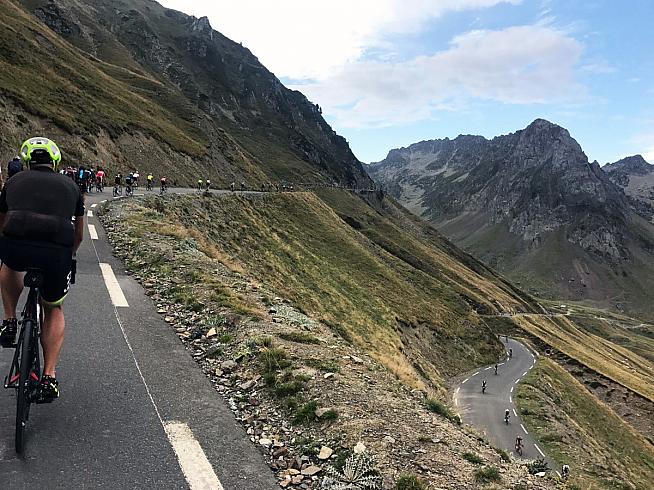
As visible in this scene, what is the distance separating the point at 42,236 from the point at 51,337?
1.38m

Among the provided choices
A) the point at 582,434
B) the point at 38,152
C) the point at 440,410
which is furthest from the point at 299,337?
the point at 582,434

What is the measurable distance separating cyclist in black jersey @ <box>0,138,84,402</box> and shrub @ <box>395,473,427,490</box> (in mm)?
4420

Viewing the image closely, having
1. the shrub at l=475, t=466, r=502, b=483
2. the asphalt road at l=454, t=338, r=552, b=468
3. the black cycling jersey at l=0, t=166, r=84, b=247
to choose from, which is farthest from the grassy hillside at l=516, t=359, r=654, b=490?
the black cycling jersey at l=0, t=166, r=84, b=247

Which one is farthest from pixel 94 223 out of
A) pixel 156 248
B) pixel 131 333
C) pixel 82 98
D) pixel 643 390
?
pixel 643 390

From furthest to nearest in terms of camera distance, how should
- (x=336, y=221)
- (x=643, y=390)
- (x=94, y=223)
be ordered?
(x=643, y=390)
(x=336, y=221)
(x=94, y=223)

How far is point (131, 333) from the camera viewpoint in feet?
34.2

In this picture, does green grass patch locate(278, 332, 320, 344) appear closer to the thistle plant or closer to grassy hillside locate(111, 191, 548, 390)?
the thistle plant

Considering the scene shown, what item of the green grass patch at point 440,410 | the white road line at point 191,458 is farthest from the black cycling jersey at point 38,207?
the green grass patch at point 440,410

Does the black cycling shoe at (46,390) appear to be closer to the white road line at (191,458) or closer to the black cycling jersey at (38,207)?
the white road line at (191,458)

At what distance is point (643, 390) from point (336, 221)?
72.4 meters

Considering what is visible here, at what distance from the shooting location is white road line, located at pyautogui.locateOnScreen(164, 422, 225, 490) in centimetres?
562

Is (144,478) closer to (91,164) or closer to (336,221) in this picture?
(91,164)

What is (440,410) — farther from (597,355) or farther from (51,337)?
(597,355)

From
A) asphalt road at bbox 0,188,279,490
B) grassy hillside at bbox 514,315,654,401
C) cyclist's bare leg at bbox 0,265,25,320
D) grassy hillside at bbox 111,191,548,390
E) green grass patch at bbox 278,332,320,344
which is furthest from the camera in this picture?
grassy hillside at bbox 514,315,654,401
